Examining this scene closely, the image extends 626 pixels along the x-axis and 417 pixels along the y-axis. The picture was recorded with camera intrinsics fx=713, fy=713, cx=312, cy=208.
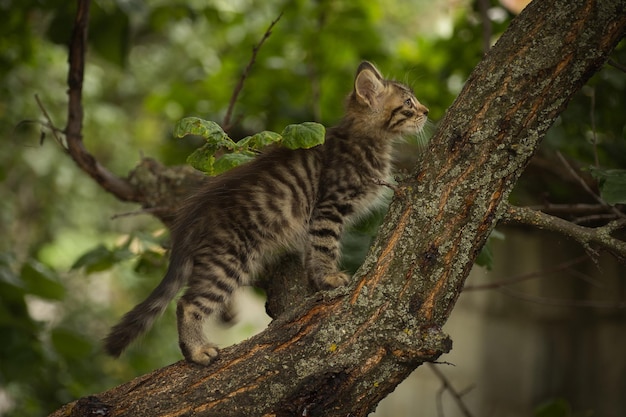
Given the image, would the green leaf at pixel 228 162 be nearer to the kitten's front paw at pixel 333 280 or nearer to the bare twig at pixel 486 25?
the kitten's front paw at pixel 333 280

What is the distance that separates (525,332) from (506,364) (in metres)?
0.35

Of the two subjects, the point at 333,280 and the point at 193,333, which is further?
the point at 333,280

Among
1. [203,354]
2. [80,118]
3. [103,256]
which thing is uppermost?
[80,118]

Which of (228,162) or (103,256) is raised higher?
(103,256)

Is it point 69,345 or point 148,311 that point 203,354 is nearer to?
point 148,311

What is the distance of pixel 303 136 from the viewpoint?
2.16m

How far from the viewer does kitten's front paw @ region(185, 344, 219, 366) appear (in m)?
2.47

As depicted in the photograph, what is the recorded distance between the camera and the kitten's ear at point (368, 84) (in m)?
3.44

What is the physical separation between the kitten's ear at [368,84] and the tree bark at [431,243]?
1.30 metres

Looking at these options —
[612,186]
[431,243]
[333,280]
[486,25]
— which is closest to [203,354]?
[333,280]

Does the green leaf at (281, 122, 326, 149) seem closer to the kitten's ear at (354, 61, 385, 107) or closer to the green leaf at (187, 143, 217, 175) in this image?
the green leaf at (187, 143, 217, 175)

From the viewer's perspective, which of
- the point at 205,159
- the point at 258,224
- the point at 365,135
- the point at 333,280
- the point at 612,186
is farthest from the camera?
the point at 365,135

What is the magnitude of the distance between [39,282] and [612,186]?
9.25ft

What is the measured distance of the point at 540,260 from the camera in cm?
616
